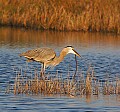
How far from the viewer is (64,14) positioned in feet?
87.4

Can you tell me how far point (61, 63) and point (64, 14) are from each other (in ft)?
29.7

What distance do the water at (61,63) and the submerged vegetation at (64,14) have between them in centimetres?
58

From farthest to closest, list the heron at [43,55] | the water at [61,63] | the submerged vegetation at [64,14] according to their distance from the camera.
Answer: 1. the submerged vegetation at [64,14]
2. the heron at [43,55]
3. the water at [61,63]

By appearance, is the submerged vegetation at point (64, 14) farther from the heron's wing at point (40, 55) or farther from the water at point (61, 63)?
the heron's wing at point (40, 55)

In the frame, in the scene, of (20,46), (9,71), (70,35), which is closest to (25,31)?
(70,35)

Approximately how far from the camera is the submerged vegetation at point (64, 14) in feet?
85.9

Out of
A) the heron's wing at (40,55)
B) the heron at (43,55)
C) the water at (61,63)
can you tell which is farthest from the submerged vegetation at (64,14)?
the heron's wing at (40,55)

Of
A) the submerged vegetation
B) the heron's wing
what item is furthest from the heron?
the submerged vegetation

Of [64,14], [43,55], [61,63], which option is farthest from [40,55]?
[64,14]

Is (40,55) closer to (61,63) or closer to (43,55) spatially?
(43,55)

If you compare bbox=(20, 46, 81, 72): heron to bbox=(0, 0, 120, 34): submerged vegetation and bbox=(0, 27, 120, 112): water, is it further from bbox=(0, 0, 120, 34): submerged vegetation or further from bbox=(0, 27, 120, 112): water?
bbox=(0, 0, 120, 34): submerged vegetation

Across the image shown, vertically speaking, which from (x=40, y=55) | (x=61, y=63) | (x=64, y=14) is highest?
(x=64, y=14)

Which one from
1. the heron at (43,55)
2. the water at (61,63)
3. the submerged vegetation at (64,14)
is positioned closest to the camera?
the water at (61,63)

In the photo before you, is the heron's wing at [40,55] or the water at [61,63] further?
the heron's wing at [40,55]
